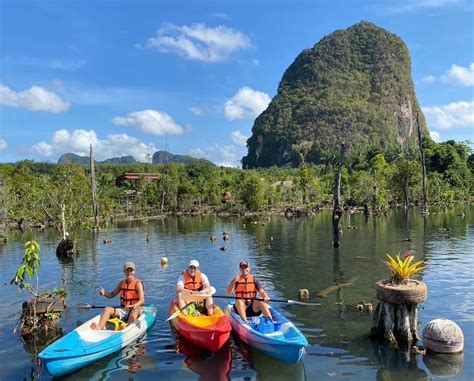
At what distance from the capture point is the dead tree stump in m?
10.3

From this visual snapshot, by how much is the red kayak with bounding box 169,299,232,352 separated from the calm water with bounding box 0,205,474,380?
377 mm

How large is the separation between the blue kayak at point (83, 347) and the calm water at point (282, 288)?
387 mm

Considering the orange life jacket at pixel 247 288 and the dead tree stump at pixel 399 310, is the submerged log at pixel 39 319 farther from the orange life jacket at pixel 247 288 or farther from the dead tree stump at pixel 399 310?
the dead tree stump at pixel 399 310

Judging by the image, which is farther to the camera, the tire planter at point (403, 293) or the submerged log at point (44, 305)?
the submerged log at point (44, 305)

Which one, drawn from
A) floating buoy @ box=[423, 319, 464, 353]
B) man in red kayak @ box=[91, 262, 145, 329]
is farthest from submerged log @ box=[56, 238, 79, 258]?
floating buoy @ box=[423, 319, 464, 353]

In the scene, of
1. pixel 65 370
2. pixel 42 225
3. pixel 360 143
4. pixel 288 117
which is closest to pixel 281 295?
pixel 65 370

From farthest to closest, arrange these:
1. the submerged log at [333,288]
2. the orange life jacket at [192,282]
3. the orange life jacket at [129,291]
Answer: the submerged log at [333,288] < the orange life jacket at [192,282] < the orange life jacket at [129,291]

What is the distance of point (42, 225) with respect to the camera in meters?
50.7

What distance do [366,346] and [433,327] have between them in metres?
1.63

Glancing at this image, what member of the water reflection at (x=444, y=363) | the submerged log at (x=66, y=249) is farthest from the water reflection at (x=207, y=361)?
the submerged log at (x=66, y=249)

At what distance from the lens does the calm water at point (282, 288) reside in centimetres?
1004

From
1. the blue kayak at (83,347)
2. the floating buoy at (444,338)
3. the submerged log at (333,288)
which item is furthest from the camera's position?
the submerged log at (333,288)

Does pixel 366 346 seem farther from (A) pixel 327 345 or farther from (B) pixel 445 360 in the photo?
(B) pixel 445 360

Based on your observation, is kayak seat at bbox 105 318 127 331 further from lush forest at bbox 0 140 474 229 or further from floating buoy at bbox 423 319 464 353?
lush forest at bbox 0 140 474 229
